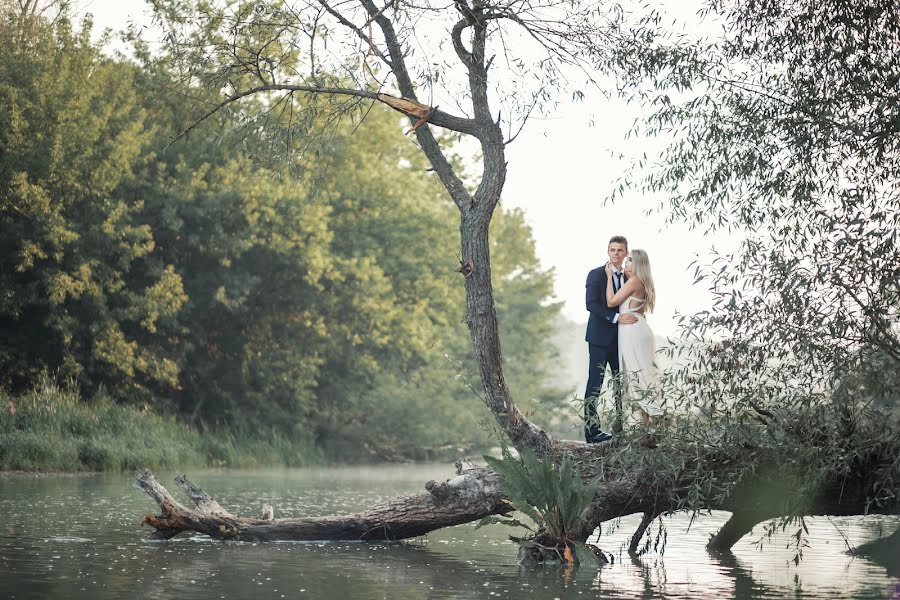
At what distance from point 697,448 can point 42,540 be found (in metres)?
6.75

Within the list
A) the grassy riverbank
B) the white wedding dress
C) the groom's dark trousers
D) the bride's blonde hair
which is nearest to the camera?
the white wedding dress

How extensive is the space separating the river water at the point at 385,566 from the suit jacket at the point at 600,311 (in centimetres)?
222

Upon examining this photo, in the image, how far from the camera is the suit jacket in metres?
14.3

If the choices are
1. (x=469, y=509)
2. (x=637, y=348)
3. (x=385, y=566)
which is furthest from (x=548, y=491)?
(x=637, y=348)

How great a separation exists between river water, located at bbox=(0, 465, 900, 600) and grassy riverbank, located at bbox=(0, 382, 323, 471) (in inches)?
319

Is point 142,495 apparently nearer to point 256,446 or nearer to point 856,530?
point 856,530

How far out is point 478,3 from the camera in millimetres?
13977

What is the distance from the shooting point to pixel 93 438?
27938 mm

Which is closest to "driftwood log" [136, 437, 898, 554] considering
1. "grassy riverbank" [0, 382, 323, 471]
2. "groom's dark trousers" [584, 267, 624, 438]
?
"groom's dark trousers" [584, 267, 624, 438]

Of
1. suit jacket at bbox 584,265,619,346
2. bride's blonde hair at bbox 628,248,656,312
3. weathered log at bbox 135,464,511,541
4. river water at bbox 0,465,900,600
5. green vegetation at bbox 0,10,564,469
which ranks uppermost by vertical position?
green vegetation at bbox 0,10,564,469

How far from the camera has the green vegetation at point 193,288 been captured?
3234 centimetres

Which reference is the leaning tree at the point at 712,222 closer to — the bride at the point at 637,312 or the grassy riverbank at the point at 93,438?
the bride at the point at 637,312

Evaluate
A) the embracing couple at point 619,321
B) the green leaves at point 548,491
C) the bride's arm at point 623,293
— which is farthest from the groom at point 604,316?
the green leaves at point 548,491

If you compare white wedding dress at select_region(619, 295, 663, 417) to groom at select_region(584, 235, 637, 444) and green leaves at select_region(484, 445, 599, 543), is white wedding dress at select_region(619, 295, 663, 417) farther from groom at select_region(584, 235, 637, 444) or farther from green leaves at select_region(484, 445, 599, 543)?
green leaves at select_region(484, 445, 599, 543)
